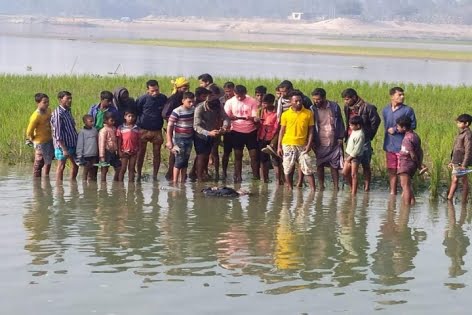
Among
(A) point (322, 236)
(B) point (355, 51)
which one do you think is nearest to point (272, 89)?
(A) point (322, 236)

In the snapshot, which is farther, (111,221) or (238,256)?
(111,221)

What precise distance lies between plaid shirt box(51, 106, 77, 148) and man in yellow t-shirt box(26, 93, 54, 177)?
220 millimetres

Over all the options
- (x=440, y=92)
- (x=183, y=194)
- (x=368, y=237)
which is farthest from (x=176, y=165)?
(x=440, y=92)

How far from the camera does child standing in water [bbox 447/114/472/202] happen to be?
10.6 meters

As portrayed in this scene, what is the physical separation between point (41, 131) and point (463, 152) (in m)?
4.77

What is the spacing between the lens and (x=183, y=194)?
11.4 meters

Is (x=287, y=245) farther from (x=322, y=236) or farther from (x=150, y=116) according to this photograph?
(x=150, y=116)

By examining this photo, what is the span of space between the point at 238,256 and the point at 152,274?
92 centimetres

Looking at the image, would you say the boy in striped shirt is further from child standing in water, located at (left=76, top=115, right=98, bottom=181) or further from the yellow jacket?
the yellow jacket

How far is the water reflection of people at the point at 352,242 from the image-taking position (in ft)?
25.6

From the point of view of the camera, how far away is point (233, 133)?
39.9 ft


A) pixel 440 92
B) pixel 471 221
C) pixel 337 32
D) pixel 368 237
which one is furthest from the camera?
pixel 337 32

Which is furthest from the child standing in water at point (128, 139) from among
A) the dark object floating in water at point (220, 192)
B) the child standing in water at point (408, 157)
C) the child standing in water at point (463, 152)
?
the child standing in water at point (463, 152)

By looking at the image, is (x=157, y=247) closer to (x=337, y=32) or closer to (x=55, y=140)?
(x=55, y=140)
